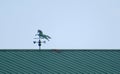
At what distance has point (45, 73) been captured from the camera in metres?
57.3

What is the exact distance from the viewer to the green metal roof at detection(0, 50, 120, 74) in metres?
58.2

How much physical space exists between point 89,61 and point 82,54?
1955 mm

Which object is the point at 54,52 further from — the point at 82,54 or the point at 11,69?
the point at 11,69

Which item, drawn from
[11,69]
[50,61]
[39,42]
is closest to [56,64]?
[50,61]

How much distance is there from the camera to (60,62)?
60875 millimetres

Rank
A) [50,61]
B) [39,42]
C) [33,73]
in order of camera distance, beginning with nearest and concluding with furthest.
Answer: [33,73] → [50,61] → [39,42]

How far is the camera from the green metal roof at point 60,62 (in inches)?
2292

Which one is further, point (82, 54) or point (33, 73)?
point (82, 54)

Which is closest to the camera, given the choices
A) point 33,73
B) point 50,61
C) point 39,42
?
point 33,73

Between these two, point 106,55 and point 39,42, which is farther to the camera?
point 39,42

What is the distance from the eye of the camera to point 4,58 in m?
60.8

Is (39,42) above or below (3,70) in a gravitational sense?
above

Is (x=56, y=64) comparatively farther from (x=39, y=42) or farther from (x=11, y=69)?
(x=39, y=42)

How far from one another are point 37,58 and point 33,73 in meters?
4.56
